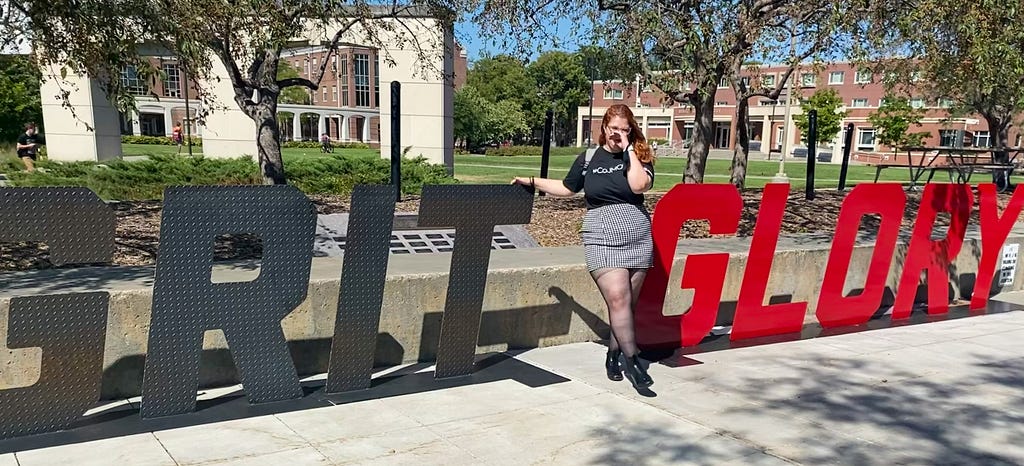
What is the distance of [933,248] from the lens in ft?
22.9

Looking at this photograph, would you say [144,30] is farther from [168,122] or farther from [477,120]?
[168,122]

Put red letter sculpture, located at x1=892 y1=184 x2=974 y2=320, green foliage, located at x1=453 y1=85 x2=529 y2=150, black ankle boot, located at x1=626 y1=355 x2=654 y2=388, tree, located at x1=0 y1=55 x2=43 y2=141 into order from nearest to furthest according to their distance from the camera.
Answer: black ankle boot, located at x1=626 y1=355 x2=654 y2=388
red letter sculpture, located at x1=892 y1=184 x2=974 y2=320
tree, located at x1=0 y1=55 x2=43 y2=141
green foliage, located at x1=453 y1=85 x2=529 y2=150

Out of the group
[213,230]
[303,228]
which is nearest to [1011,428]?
[303,228]

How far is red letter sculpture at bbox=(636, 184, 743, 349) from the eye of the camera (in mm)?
5312

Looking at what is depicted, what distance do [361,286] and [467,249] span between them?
2.43 feet

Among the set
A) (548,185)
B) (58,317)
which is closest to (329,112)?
(548,185)

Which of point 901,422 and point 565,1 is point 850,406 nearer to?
point 901,422

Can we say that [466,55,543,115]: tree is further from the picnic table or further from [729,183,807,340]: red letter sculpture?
[729,183,807,340]: red letter sculpture

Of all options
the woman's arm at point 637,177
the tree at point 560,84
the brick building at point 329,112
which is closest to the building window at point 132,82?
the woman's arm at point 637,177

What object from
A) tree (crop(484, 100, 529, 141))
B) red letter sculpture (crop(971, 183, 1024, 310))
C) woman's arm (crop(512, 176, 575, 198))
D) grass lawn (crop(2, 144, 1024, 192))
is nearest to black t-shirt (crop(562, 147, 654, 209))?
woman's arm (crop(512, 176, 575, 198))

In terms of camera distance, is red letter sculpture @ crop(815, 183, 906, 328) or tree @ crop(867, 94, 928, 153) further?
tree @ crop(867, 94, 928, 153)

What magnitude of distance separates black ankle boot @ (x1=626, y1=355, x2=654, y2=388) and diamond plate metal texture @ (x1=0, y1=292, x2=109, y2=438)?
9.97 ft

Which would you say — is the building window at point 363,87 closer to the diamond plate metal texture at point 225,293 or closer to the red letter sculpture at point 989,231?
the red letter sculpture at point 989,231

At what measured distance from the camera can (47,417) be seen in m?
3.64
